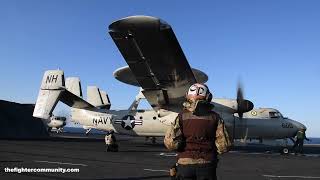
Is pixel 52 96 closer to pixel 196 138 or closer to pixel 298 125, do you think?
pixel 298 125

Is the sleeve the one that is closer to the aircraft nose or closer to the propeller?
the propeller

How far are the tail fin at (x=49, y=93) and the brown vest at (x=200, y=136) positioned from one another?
30206mm

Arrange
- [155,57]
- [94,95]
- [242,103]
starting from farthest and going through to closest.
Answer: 1. [94,95]
2. [242,103]
3. [155,57]

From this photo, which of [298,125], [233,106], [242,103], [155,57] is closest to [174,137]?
[155,57]

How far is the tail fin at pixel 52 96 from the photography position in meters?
34.2

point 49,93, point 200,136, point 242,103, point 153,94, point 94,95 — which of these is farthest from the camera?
point 94,95

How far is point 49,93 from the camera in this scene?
34.9 m

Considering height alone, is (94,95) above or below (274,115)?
above

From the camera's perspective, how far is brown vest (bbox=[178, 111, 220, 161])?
5051mm

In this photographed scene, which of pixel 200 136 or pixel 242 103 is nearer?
pixel 200 136

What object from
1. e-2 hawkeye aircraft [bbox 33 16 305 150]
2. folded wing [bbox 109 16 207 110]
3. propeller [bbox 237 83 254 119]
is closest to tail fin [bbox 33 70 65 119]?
e-2 hawkeye aircraft [bbox 33 16 305 150]

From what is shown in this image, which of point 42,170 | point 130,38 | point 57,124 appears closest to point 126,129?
point 130,38

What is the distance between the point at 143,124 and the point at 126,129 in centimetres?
167

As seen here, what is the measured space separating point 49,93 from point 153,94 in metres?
11.1
